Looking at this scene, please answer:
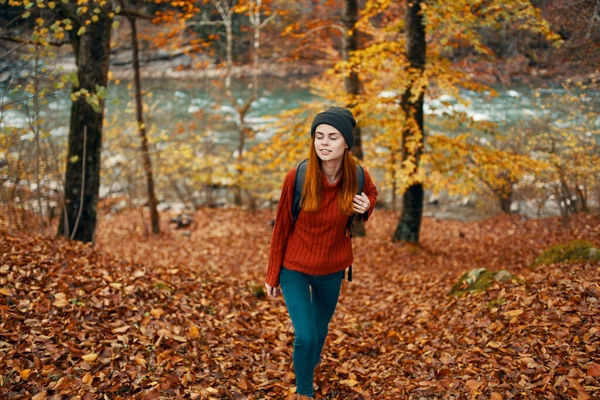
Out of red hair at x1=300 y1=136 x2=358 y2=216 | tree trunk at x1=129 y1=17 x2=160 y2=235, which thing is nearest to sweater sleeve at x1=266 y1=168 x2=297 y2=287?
red hair at x1=300 y1=136 x2=358 y2=216

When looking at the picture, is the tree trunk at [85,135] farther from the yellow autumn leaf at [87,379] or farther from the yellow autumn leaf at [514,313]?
the yellow autumn leaf at [514,313]

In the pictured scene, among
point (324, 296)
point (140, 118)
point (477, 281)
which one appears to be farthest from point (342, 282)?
point (140, 118)

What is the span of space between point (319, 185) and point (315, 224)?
0.98ft

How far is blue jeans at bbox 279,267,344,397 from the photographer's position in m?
3.23

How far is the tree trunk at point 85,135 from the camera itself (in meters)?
6.18

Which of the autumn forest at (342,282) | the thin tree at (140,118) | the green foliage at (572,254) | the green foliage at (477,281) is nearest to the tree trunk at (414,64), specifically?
the autumn forest at (342,282)

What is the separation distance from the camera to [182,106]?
80.2 feet

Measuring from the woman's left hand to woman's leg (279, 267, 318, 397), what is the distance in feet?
2.08

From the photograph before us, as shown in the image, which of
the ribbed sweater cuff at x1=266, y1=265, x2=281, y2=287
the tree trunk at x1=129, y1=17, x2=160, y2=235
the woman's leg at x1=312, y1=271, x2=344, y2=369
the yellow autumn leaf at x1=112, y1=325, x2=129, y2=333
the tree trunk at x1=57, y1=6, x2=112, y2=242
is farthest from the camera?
the tree trunk at x1=129, y1=17, x2=160, y2=235

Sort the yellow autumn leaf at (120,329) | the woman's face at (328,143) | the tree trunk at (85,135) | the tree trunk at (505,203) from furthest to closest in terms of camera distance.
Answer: the tree trunk at (505,203) < the tree trunk at (85,135) < the yellow autumn leaf at (120,329) < the woman's face at (328,143)

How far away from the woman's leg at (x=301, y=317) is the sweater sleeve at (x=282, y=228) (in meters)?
0.07

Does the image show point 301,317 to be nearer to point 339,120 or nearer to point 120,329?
point 339,120

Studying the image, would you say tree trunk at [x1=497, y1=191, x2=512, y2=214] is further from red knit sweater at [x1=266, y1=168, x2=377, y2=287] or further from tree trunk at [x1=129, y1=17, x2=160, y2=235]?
red knit sweater at [x1=266, y1=168, x2=377, y2=287]

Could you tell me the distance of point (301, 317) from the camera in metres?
3.22
